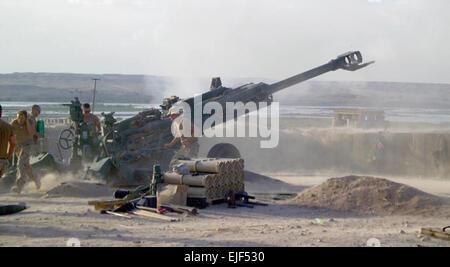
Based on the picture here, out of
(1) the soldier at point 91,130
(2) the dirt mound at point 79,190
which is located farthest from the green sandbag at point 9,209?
(1) the soldier at point 91,130

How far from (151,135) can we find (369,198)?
591cm

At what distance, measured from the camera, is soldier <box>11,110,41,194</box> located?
527 inches

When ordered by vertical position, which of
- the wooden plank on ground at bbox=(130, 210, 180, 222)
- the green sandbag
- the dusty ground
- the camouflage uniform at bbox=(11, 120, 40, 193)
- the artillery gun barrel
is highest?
the artillery gun barrel

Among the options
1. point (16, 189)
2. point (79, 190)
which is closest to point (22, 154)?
point (16, 189)

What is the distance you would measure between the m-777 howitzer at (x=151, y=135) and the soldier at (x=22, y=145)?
4.97 feet

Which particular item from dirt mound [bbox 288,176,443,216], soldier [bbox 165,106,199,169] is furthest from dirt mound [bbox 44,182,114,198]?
dirt mound [bbox 288,176,443,216]

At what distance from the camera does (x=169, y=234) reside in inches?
346

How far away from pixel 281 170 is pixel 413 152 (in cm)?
511

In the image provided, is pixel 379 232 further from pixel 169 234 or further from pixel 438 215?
pixel 169 234

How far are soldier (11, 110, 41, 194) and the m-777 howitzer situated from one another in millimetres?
1513

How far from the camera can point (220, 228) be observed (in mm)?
9258

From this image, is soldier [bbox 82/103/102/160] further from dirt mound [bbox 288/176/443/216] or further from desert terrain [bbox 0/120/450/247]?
dirt mound [bbox 288/176/443/216]

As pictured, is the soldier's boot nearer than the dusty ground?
No
